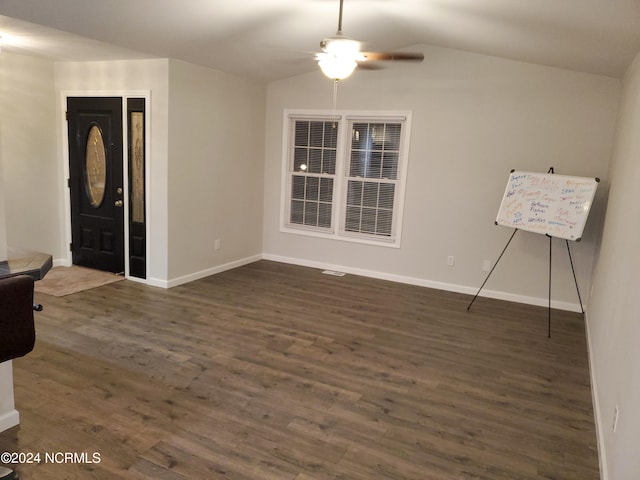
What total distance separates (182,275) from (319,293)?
1601mm

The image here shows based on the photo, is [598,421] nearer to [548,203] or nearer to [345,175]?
[548,203]

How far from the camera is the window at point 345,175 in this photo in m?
5.86

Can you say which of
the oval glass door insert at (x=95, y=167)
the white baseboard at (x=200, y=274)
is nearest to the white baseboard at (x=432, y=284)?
the white baseboard at (x=200, y=274)

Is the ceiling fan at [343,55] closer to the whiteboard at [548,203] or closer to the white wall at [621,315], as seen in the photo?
the white wall at [621,315]

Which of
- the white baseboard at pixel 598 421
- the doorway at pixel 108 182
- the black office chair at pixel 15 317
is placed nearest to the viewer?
the black office chair at pixel 15 317

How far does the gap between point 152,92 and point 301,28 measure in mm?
1804

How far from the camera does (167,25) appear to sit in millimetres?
3834

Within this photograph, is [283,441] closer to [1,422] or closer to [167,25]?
[1,422]

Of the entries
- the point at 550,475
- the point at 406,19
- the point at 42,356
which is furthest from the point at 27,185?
the point at 550,475

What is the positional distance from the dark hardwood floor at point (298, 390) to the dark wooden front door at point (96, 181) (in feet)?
2.90

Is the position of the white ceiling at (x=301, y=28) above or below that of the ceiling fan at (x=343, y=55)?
above

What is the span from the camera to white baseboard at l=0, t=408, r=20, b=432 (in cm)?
253

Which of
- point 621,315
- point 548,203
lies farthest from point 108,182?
point 621,315

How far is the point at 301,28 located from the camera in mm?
4211
